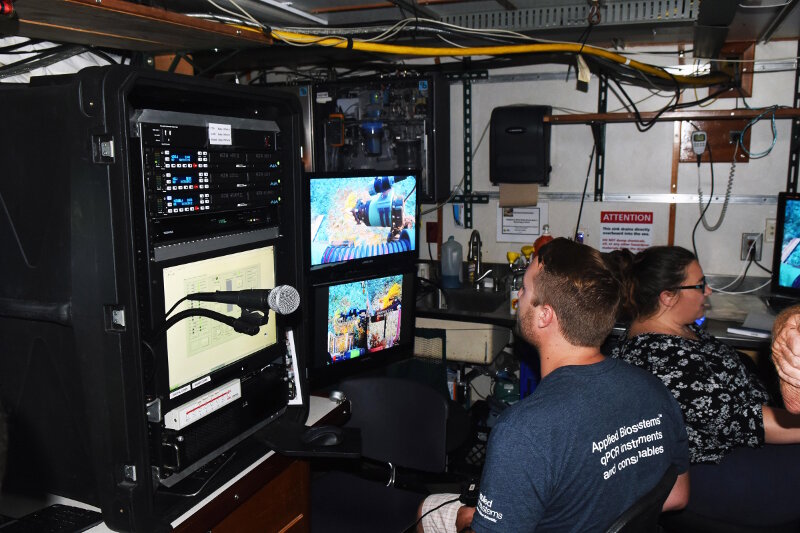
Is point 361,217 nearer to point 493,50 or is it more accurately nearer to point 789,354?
point 493,50

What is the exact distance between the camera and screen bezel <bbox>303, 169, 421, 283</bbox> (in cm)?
239

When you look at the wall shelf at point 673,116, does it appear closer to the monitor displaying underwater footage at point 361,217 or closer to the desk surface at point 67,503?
the monitor displaying underwater footage at point 361,217

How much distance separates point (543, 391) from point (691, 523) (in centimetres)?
93

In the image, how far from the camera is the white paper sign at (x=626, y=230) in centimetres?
345

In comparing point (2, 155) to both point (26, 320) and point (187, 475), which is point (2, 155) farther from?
point (187, 475)

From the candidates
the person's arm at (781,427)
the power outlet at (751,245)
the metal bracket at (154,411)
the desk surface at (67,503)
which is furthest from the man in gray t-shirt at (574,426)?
the power outlet at (751,245)

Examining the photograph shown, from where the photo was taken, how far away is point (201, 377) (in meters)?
1.55

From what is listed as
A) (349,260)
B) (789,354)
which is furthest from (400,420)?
(789,354)

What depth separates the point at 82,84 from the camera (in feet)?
4.05

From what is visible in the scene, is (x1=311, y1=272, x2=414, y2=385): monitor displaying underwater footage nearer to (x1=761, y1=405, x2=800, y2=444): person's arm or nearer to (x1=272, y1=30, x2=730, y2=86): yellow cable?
(x1=272, y1=30, x2=730, y2=86): yellow cable

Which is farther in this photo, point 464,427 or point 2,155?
point 464,427

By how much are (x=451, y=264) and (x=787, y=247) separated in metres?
1.64

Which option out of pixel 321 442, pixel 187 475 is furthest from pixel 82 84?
pixel 321 442

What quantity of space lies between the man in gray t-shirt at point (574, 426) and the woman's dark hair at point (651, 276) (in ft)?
2.19
